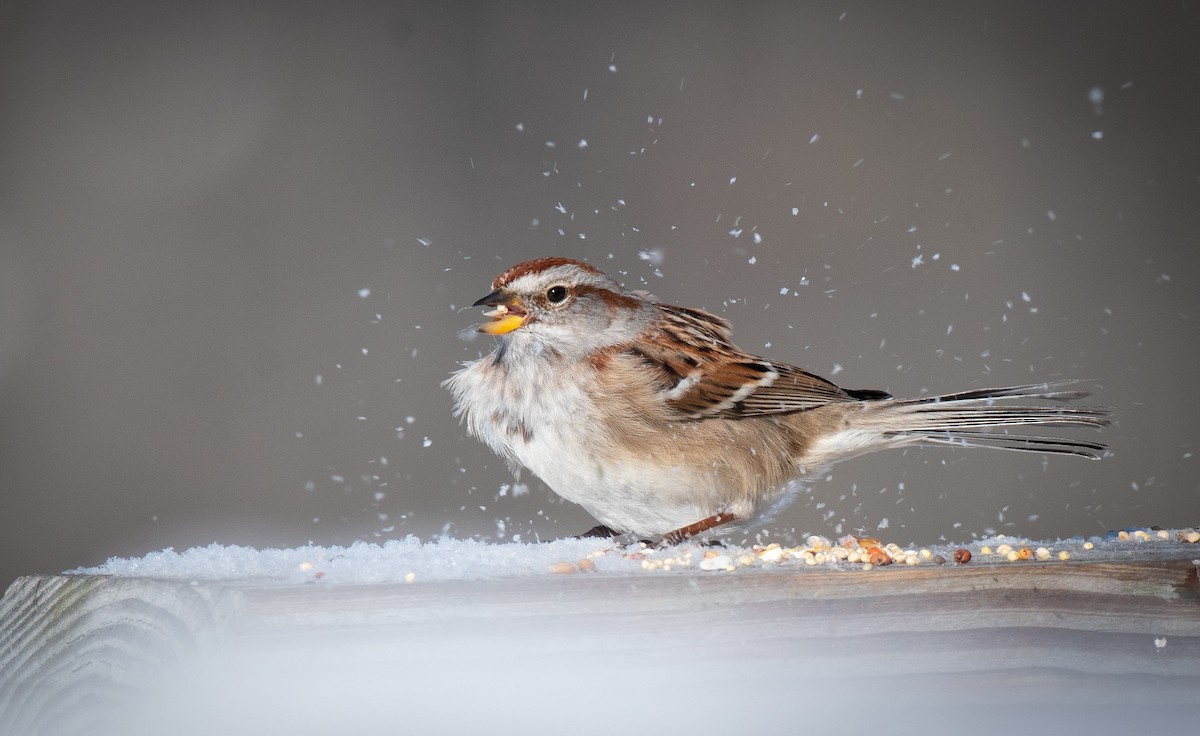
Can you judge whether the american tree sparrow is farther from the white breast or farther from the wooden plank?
the wooden plank

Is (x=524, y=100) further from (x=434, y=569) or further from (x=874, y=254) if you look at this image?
(x=434, y=569)

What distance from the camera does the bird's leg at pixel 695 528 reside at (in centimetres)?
204

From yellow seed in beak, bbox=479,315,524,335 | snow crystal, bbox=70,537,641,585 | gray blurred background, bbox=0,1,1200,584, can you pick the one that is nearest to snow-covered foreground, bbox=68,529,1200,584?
snow crystal, bbox=70,537,641,585

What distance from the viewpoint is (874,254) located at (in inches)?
143

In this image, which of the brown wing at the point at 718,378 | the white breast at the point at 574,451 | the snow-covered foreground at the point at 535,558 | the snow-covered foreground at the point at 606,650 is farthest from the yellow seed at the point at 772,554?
the brown wing at the point at 718,378

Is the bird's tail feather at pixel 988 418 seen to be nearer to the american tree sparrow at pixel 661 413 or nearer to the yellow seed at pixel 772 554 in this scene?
the american tree sparrow at pixel 661 413

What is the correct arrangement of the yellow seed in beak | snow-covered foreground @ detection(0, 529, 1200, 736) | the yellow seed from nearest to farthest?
snow-covered foreground @ detection(0, 529, 1200, 736)
the yellow seed
the yellow seed in beak

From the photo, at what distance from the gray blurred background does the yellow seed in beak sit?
1097 mm

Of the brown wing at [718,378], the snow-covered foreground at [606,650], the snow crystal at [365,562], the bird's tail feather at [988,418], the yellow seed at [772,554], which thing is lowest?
the snow-covered foreground at [606,650]

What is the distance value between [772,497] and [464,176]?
194 centimetres

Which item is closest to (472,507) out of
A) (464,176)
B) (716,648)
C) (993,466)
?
(464,176)

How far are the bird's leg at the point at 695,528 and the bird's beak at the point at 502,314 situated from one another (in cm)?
52

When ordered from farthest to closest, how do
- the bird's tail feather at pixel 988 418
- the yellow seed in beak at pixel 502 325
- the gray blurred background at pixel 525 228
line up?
the gray blurred background at pixel 525 228, the yellow seed in beak at pixel 502 325, the bird's tail feather at pixel 988 418

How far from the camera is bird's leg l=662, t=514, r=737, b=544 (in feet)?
6.71
